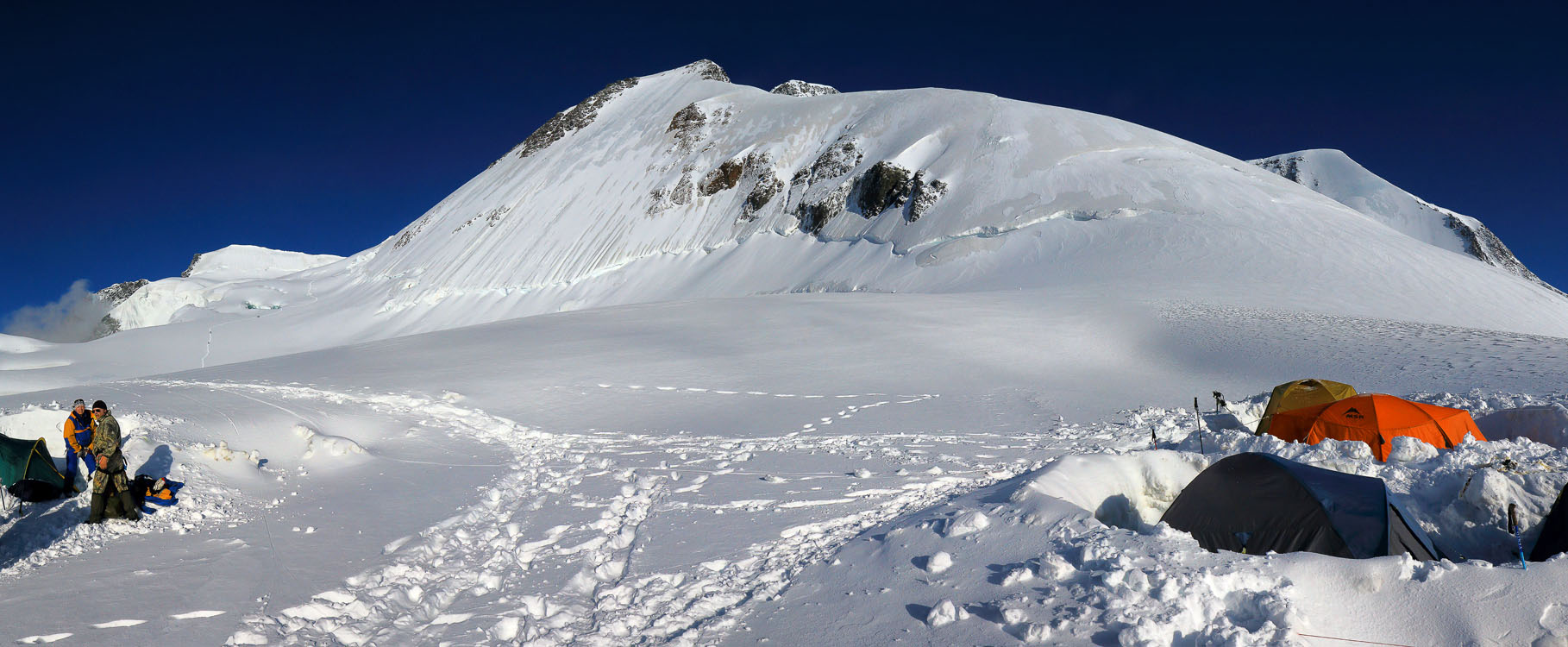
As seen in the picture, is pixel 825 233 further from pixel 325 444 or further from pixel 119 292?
pixel 119 292

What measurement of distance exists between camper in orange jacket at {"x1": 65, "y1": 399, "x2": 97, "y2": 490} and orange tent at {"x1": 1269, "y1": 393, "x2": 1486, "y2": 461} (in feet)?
45.3

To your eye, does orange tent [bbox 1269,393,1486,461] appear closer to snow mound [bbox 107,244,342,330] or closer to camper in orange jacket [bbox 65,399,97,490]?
camper in orange jacket [bbox 65,399,97,490]

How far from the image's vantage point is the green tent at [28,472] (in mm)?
7371

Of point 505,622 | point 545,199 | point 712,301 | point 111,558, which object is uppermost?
point 545,199

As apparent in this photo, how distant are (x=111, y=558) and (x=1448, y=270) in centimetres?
3562

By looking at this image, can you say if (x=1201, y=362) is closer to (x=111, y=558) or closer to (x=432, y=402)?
(x=432, y=402)

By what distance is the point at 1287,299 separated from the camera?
72.8 ft

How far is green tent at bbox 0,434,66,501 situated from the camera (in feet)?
24.2

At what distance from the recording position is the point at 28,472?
7.43m

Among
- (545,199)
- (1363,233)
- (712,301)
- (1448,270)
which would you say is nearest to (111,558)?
(712,301)

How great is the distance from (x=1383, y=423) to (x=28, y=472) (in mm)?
14916

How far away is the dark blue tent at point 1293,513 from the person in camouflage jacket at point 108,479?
369 inches

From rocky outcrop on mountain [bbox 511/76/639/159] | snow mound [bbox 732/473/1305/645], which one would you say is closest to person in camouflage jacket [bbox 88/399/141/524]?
snow mound [bbox 732/473/1305/645]

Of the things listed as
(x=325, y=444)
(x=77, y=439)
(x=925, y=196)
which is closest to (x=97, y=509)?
(x=77, y=439)
